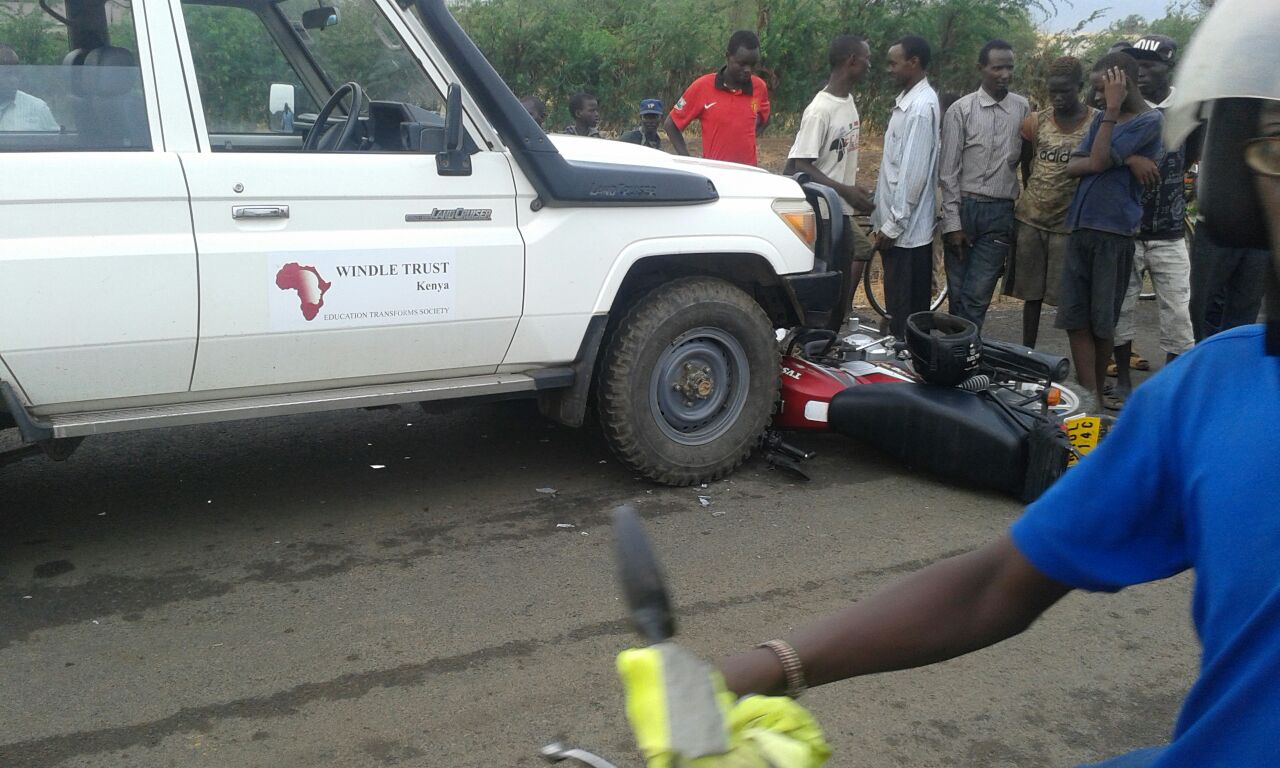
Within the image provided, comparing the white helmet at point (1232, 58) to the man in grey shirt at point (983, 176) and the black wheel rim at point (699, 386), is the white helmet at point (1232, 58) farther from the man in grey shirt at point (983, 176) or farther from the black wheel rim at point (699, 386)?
the man in grey shirt at point (983, 176)

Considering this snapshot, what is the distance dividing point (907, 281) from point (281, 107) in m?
3.99

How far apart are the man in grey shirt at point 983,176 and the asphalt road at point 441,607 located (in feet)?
6.56

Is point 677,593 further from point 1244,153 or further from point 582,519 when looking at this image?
point 1244,153

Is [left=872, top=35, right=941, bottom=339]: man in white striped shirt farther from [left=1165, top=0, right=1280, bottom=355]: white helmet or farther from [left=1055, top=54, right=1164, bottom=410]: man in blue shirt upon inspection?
[left=1165, top=0, right=1280, bottom=355]: white helmet

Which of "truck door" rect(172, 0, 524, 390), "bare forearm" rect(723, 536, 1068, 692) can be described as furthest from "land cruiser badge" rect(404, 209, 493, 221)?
"bare forearm" rect(723, 536, 1068, 692)

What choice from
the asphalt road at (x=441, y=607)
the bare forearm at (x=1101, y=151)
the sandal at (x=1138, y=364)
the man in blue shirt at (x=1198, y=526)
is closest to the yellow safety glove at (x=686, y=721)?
the man in blue shirt at (x=1198, y=526)

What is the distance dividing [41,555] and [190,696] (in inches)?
52.3

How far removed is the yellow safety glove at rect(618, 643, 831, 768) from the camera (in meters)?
1.04

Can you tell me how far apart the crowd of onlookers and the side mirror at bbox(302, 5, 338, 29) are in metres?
3.04

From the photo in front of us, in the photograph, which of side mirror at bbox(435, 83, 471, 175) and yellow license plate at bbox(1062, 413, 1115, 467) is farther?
yellow license plate at bbox(1062, 413, 1115, 467)

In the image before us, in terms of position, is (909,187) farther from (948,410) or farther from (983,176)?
(948,410)

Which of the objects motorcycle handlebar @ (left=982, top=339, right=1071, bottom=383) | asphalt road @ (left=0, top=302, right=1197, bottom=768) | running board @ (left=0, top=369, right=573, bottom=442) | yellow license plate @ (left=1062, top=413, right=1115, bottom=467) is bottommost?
asphalt road @ (left=0, top=302, right=1197, bottom=768)

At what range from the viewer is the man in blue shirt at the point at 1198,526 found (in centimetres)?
111

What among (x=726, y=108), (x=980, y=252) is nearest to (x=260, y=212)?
(x=980, y=252)
